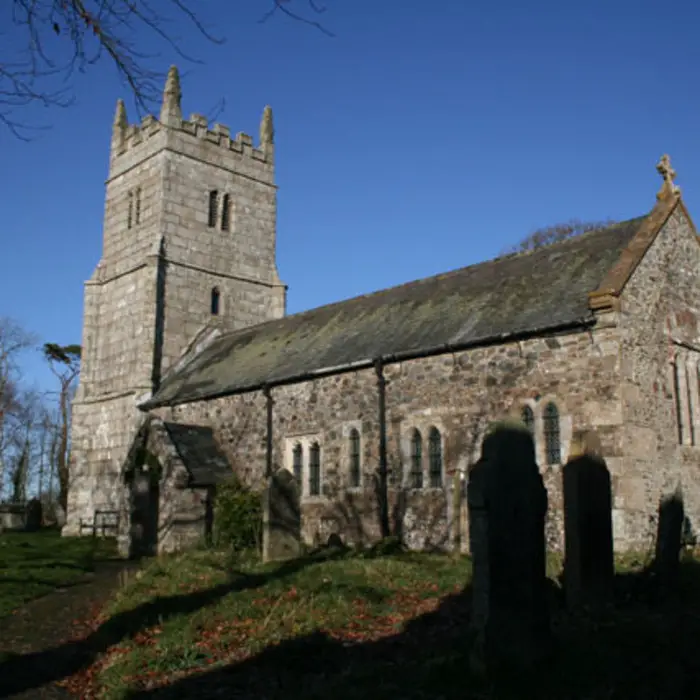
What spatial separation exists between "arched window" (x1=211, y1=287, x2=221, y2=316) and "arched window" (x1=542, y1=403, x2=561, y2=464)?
17343mm

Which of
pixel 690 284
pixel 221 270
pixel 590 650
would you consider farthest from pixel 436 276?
pixel 590 650

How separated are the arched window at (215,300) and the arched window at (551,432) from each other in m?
17.3

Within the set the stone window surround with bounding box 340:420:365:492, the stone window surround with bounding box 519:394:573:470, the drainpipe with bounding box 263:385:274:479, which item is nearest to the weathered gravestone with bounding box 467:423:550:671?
the stone window surround with bounding box 519:394:573:470

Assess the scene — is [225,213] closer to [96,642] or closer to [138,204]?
[138,204]

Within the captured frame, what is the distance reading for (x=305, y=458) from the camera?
1973cm

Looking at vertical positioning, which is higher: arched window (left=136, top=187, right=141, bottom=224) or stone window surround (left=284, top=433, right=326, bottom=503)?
arched window (left=136, top=187, right=141, bottom=224)

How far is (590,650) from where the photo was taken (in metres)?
6.76

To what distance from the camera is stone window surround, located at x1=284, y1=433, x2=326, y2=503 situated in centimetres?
1922

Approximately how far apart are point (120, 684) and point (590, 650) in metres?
4.43

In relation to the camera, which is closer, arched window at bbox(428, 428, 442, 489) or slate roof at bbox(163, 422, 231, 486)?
arched window at bbox(428, 428, 442, 489)

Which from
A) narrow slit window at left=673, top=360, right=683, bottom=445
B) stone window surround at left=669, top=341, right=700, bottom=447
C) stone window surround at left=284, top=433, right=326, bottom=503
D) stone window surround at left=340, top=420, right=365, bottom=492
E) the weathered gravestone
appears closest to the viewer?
the weathered gravestone

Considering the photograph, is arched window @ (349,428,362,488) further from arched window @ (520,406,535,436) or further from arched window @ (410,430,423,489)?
arched window @ (520,406,535,436)

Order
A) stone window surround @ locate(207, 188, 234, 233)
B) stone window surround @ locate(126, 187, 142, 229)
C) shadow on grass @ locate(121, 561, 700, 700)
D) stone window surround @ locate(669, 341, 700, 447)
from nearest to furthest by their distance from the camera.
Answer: shadow on grass @ locate(121, 561, 700, 700)
stone window surround @ locate(669, 341, 700, 447)
stone window surround @ locate(126, 187, 142, 229)
stone window surround @ locate(207, 188, 234, 233)

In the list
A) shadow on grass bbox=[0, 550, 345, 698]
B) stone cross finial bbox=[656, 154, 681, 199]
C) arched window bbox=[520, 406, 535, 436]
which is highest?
stone cross finial bbox=[656, 154, 681, 199]
